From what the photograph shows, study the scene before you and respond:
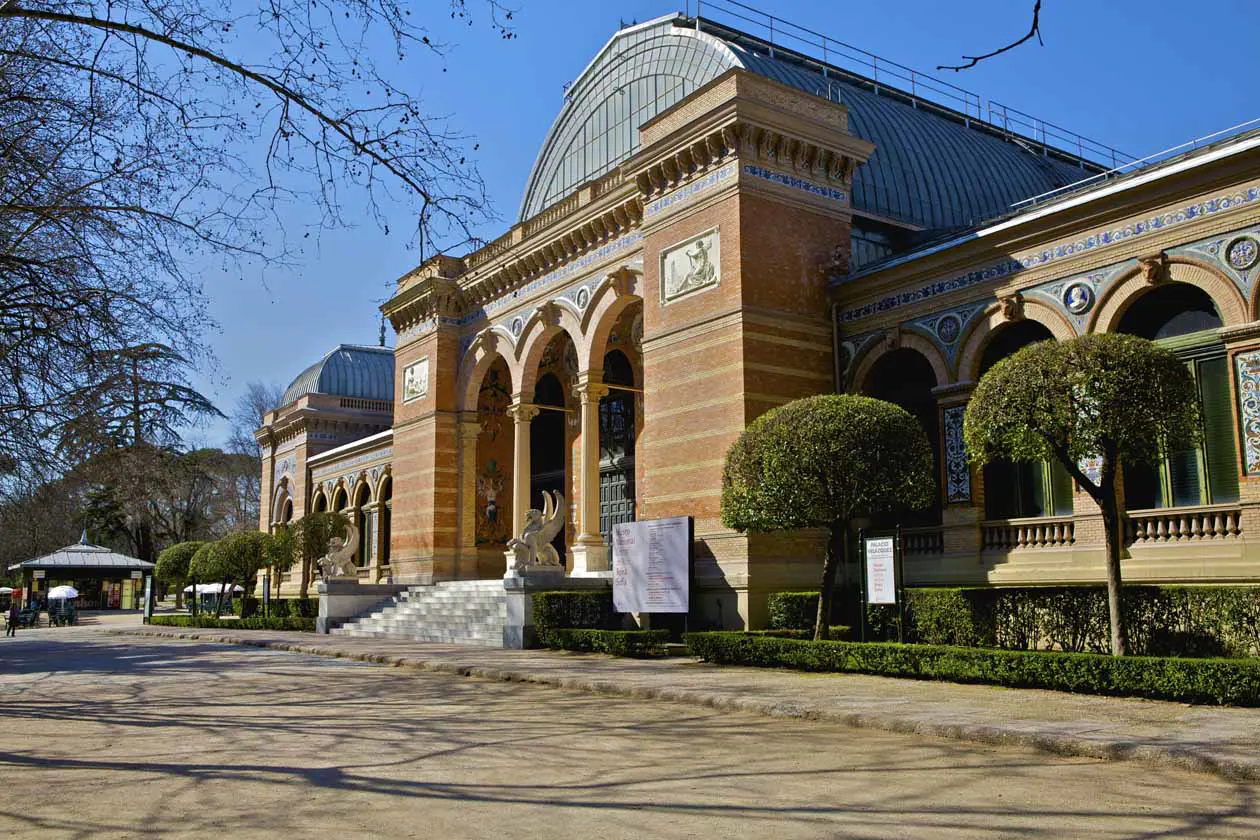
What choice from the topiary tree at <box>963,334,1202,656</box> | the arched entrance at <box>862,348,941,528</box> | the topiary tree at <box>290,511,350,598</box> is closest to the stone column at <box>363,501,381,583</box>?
the topiary tree at <box>290,511,350,598</box>

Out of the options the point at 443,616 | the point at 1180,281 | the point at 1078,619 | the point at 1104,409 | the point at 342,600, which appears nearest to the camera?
the point at 1104,409

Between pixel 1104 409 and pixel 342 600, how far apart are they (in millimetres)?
20101

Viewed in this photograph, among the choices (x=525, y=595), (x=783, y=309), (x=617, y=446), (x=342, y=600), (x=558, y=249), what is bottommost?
(x=342, y=600)

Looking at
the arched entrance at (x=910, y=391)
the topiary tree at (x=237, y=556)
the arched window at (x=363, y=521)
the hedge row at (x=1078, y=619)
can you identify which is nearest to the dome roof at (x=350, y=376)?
the arched window at (x=363, y=521)

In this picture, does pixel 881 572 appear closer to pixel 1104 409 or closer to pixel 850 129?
pixel 1104 409

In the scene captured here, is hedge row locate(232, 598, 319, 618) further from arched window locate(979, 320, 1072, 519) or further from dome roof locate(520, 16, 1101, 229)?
arched window locate(979, 320, 1072, 519)

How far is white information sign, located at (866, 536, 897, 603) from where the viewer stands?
13734mm

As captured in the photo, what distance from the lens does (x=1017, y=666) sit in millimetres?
11289

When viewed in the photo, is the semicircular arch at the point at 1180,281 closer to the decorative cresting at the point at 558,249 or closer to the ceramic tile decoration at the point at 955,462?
the ceramic tile decoration at the point at 955,462

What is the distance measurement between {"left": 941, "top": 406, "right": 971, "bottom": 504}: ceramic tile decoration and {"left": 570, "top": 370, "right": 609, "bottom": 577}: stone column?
28.1 feet

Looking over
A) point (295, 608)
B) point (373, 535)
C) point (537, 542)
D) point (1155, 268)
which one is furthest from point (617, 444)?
point (1155, 268)

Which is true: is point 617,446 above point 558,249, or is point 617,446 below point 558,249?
below

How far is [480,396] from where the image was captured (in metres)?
29.3

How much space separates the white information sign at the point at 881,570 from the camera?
1373 centimetres
